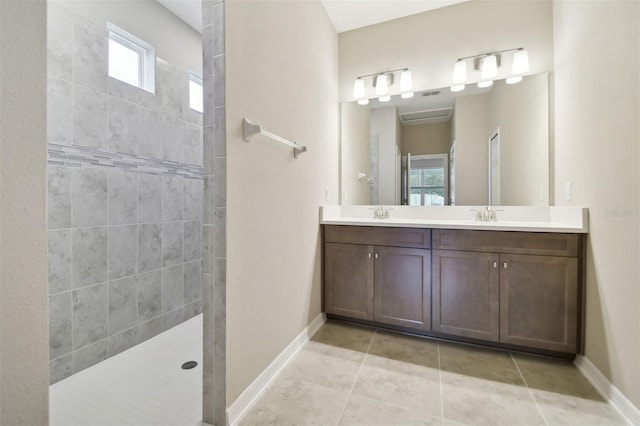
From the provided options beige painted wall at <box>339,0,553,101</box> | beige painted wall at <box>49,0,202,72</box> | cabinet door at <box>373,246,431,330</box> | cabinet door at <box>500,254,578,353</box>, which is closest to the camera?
cabinet door at <box>500,254,578,353</box>

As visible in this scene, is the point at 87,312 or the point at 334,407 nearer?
the point at 334,407

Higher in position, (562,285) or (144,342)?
(562,285)

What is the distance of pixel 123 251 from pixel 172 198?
58 cm

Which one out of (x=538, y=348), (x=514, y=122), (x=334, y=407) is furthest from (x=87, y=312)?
(x=514, y=122)

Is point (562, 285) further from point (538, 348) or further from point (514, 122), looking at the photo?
point (514, 122)

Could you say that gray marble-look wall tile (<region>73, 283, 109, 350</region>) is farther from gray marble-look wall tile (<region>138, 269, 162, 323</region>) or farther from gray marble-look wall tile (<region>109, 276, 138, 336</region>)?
gray marble-look wall tile (<region>138, 269, 162, 323</region>)

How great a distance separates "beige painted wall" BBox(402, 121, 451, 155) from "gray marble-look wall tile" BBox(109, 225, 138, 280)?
7.68 feet

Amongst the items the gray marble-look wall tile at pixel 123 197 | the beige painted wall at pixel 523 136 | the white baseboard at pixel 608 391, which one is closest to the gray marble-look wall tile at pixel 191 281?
the gray marble-look wall tile at pixel 123 197

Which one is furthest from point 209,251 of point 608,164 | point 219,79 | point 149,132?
point 608,164

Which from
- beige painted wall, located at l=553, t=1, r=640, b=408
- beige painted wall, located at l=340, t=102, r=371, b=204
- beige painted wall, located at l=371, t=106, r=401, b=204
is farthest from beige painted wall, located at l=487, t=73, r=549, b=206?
beige painted wall, located at l=340, t=102, r=371, b=204

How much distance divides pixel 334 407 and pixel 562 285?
1.56 m

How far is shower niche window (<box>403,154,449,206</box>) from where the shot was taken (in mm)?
2500

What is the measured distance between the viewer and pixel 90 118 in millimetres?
1837

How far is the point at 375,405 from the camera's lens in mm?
1434
